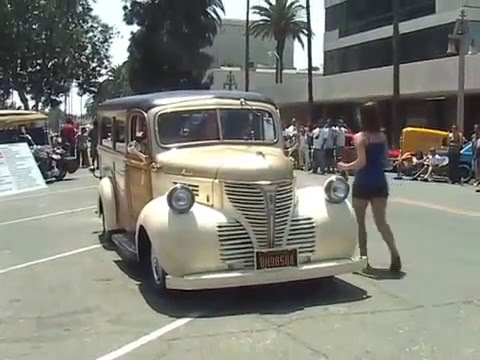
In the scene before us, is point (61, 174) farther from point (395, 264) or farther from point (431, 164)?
point (395, 264)

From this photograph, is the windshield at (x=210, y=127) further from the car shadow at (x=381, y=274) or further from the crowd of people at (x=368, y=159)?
the car shadow at (x=381, y=274)

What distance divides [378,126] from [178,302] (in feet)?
9.84

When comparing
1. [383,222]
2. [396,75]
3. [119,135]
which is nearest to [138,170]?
[119,135]

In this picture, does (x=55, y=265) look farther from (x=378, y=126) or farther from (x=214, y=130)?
(x=378, y=126)

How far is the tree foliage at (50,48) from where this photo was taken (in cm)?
4269

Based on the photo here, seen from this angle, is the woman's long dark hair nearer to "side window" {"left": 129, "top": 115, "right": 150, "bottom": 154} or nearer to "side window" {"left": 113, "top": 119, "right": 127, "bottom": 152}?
"side window" {"left": 129, "top": 115, "right": 150, "bottom": 154}

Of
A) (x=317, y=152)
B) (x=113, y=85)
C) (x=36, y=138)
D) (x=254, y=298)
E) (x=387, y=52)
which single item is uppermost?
(x=387, y=52)

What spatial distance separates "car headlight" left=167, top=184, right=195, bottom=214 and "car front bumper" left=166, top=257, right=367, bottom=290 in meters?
0.65

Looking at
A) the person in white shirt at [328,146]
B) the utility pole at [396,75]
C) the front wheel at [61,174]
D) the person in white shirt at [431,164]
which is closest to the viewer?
the person in white shirt at [431,164]

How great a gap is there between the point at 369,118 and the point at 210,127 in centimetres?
179

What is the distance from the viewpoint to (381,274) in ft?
31.0

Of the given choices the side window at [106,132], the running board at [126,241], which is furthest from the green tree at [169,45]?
the running board at [126,241]

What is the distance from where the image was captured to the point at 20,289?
9.16 meters

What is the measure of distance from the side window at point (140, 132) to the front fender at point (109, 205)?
1.29 meters
